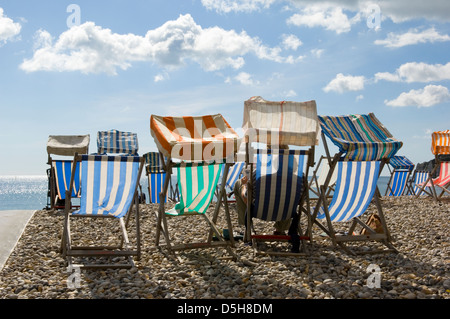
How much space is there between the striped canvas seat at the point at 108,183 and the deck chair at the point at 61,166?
356cm

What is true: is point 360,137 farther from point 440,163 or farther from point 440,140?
point 440,140

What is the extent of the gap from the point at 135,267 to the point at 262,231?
84.8 inches

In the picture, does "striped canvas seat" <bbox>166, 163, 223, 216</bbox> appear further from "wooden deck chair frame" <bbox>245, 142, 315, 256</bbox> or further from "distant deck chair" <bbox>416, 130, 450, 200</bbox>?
"distant deck chair" <bbox>416, 130, 450, 200</bbox>

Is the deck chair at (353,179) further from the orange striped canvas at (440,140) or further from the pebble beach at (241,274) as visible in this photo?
the orange striped canvas at (440,140)

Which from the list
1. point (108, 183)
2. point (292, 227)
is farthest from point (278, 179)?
point (108, 183)

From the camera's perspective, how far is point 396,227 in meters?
5.89

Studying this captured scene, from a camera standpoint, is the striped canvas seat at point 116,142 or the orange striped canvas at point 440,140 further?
the striped canvas seat at point 116,142

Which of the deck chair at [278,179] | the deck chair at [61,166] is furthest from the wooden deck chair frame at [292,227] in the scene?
the deck chair at [61,166]

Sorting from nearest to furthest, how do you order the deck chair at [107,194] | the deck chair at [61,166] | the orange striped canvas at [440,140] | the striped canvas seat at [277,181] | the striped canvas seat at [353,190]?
the deck chair at [107,194] < the striped canvas seat at [277,181] < the striped canvas seat at [353,190] < the deck chair at [61,166] < the orange striped canvas at [440,140]

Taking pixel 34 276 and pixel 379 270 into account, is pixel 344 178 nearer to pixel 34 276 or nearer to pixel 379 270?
pixel 379 270

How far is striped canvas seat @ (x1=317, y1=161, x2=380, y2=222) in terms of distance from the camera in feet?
15.4

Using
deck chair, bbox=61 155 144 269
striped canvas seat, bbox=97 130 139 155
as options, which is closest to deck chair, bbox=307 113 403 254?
deck chair, bbox=61 155 144 269

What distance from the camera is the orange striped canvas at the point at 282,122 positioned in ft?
14.8

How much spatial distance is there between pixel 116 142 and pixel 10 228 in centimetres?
485
